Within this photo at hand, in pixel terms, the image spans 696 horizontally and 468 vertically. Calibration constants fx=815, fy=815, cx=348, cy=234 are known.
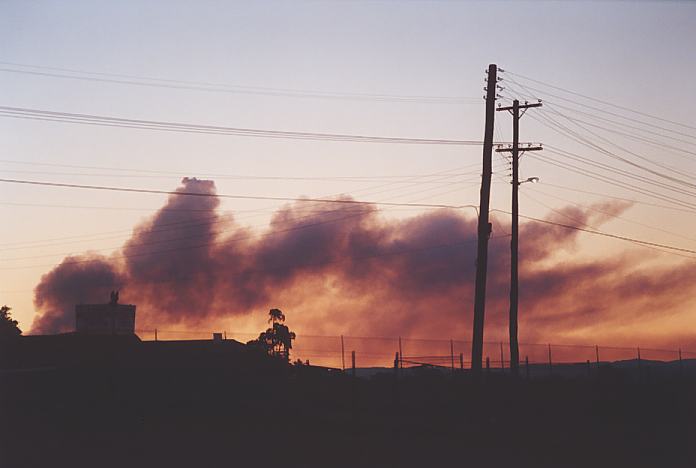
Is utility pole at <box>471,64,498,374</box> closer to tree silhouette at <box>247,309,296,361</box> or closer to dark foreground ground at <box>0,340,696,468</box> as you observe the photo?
dark foreground ground at <box>0,340,696,468</box>

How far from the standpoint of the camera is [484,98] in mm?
33031

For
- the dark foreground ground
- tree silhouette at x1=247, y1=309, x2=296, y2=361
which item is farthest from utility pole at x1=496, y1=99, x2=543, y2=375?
tree silhouette at x1=247, y1=309, x2=296, y2=361

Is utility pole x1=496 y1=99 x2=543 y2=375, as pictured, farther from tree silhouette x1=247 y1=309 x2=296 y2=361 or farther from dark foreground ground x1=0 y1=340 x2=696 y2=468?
tree silhouette x1=247 y1=309 x2=296 y2=361

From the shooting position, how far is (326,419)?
31.6m

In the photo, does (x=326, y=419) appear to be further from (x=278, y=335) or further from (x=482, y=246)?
(x=278, y=335)

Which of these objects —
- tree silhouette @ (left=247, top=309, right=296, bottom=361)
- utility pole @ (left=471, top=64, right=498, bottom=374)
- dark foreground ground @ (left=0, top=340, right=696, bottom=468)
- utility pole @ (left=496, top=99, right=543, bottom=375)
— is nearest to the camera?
dark foreground ground @ (left=0, top=340, right=696, bottom=468)

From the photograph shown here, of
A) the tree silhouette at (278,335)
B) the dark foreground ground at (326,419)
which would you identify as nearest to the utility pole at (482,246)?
the dark foreground ground at (326,419)

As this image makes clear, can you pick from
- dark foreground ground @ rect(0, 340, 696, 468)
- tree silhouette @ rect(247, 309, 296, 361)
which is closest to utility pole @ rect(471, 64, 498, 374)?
dark foreground ground @ rect(0, 340, 696, 468)

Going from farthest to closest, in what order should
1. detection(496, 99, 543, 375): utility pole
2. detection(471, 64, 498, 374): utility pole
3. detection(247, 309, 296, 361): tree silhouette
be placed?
detection(247, 309, 296, 361): tree silhouette, detection(496, 99, 543, 375): utility pole, detection(471, 64, 498, 374): utility pole

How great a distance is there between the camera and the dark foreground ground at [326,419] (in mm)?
22969

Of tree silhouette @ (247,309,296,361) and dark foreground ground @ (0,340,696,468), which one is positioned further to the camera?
tree silhouette @ (247,309,296,361)

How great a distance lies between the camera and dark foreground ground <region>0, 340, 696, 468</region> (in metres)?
23.0

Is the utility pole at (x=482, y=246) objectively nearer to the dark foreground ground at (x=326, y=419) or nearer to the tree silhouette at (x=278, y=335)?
the dark foreground ground at (x=326, y=419)

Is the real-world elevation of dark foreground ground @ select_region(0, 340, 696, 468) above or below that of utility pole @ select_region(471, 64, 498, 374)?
below
